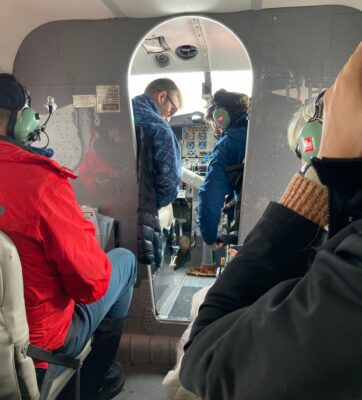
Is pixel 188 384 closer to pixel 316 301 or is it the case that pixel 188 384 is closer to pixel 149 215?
pixel 316 301

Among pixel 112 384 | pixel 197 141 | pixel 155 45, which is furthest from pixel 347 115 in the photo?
pixel 197 141

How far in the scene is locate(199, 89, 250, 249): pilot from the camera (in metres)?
2.35

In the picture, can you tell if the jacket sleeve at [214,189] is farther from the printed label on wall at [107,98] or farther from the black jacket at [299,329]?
the black jacket at [299,329]

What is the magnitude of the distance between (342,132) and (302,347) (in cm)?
30

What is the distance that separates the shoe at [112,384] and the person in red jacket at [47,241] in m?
0.65

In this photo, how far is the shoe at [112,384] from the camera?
6.86ft

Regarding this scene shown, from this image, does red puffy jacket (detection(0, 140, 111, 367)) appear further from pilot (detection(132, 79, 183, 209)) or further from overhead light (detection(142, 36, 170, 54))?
overhead light (detection(142, 36, 170, 54))

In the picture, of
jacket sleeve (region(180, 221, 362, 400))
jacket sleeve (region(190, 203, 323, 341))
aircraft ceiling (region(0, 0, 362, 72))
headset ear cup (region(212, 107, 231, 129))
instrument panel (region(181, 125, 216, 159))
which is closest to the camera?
jacket sleeve (region(180, 221, 362, 400))

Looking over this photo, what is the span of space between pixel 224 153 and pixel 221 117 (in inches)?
10.1

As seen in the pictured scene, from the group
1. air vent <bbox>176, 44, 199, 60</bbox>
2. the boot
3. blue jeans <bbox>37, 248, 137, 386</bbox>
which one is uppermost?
air vent <bbox>176, 44, 199, 60</bbox>

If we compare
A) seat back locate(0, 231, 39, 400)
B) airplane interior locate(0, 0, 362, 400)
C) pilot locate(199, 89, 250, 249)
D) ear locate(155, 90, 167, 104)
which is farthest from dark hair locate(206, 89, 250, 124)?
seat back locate(0, 231, 39, 400)

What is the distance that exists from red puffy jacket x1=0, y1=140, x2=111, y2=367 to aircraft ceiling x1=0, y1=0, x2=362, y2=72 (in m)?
1.15

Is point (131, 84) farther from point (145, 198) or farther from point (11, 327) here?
point (11, 327)

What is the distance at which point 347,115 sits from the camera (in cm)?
51
